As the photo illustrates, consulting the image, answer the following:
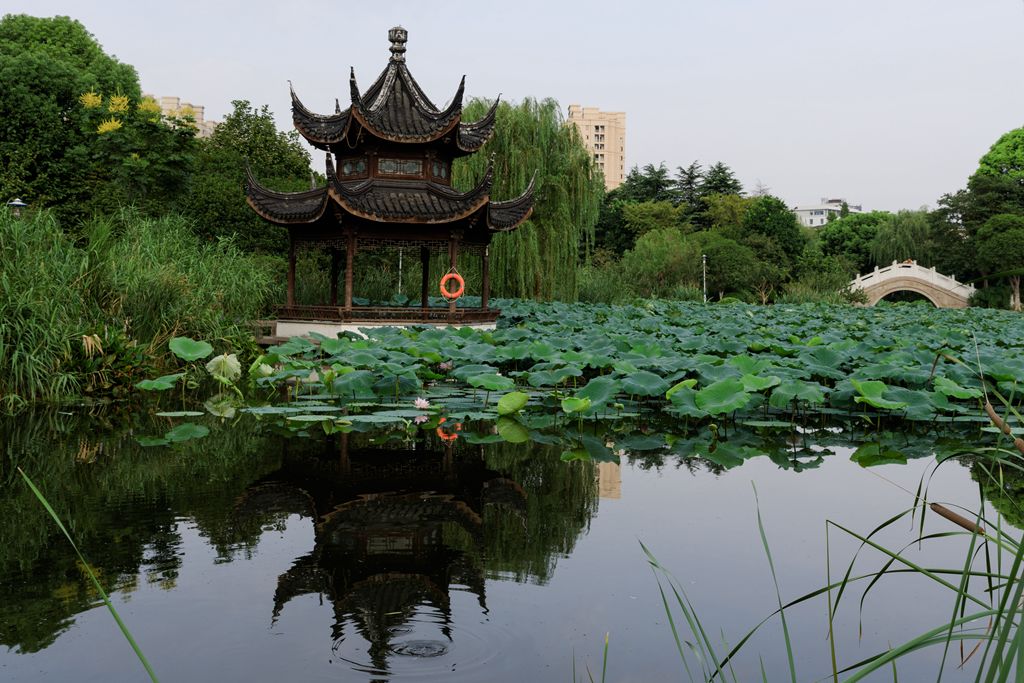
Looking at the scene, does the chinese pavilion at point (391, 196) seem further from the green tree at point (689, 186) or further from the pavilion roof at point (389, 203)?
the green tree at point (689, 186)

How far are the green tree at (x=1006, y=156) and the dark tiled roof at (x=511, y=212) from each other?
1368 inches

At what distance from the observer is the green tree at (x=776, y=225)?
41.6 metres

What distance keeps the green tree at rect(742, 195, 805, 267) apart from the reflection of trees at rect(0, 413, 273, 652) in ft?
127

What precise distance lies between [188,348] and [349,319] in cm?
520

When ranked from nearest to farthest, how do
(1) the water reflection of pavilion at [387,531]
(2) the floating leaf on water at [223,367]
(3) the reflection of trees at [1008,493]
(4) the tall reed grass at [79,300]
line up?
(1) the water reflection of pavilion at [387,531] < (3) the reflection of trees at [1008,493] < (4) the tall reed grass at [79,300] < (2) the floating leaf on water at [223,367]

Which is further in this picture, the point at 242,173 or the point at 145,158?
the point at 242,173

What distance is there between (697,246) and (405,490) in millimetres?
34598

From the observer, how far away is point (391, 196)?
13453 millimetres

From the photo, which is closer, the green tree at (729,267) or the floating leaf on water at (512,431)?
the floating leaf on water at (512,431)

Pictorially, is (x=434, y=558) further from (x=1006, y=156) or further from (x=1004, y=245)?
(x=1006, y=156)

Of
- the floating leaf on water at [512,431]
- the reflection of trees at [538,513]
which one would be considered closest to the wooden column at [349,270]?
the floating leaf on water at [512,431]

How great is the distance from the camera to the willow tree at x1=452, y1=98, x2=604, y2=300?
63.2 ft

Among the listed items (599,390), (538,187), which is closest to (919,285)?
(538,187)

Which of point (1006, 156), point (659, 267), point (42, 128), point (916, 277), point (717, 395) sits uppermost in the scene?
point (1006, 156)
